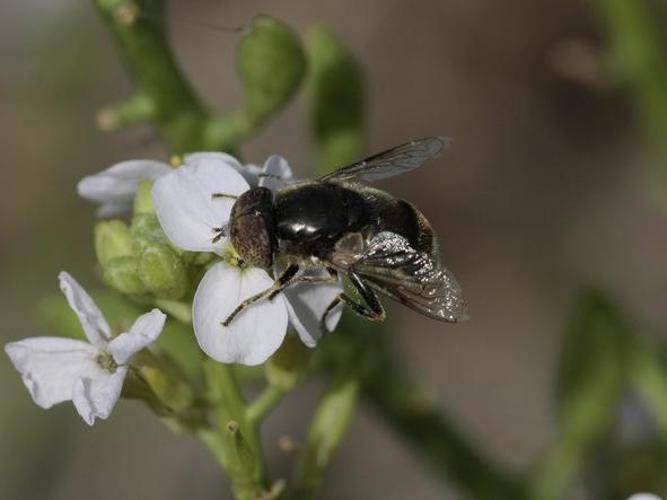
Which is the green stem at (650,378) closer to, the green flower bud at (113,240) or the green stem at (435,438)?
the green stem at (435,438)

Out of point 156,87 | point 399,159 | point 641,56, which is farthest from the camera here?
point 641,56

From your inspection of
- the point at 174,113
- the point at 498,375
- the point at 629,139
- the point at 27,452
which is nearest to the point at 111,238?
the point at 174,113

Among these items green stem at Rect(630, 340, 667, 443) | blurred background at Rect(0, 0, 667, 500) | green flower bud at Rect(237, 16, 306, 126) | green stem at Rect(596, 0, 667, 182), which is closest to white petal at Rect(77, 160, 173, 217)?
green flower bud at Rect(237, 16, 306, 126)

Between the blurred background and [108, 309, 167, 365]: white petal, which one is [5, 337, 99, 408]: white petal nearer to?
[108, 309, 167, 365]: white petal

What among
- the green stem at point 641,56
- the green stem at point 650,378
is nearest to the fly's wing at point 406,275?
the green stem at point 650,378

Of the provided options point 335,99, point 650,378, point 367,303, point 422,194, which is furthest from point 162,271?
point 422,194

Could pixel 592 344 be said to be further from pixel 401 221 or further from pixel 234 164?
pixel 234 164

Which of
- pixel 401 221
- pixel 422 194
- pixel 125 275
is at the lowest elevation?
pixel 422 194

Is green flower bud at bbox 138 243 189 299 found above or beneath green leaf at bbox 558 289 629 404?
above
